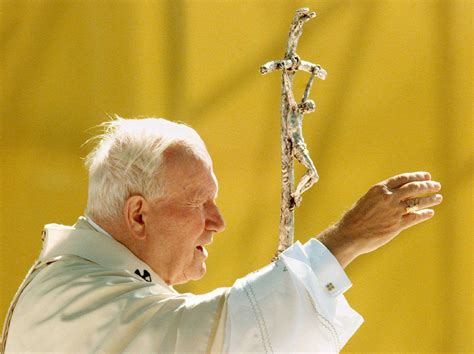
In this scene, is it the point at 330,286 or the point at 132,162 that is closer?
the point at 330,286

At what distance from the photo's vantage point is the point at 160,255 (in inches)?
78.4

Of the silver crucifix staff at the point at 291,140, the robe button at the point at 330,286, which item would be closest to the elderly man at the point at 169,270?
the robe button at the point at 330,286

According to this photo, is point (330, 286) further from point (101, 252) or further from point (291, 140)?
point (291, 140)

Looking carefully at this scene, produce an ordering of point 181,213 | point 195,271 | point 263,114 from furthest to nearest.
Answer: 1. point 263,114
2. point 195,271
3. point 181,213

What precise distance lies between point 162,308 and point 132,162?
1.14 feet

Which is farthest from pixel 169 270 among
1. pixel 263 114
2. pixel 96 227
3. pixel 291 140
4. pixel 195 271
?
pixel 263 114

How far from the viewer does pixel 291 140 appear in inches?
92.7

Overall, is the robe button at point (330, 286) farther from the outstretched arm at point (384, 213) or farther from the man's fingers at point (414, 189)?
the man's fingers at point (414, 189)

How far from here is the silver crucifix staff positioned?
7.57ft

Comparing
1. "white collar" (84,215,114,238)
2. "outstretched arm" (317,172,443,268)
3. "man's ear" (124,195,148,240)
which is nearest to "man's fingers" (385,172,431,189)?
"outstretched arm" (317,172,443,268)

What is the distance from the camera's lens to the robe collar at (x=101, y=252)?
1.95 m

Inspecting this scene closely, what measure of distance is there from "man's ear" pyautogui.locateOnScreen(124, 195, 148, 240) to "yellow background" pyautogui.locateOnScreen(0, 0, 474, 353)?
54.2 inches

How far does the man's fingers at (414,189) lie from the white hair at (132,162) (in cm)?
50

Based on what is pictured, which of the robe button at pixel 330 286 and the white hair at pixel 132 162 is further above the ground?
the white hair at pixel 132 162
